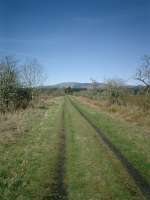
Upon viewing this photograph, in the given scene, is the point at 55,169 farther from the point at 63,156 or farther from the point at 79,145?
the point at 79,145

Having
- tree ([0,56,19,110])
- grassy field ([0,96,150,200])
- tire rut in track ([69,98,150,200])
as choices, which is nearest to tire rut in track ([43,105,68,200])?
grassy field ([0,96,150,200])

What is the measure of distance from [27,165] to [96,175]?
9.34 ft

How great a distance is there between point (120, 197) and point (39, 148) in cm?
611

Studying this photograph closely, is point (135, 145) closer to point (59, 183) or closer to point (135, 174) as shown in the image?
point (135, 174)

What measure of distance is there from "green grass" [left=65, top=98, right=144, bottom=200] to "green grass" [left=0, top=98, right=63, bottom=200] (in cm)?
78

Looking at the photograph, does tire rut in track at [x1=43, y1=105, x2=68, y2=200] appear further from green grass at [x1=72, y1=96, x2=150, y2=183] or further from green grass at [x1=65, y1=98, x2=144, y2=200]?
green grass at [x1=72, y1=96, x2=150, y2=183]

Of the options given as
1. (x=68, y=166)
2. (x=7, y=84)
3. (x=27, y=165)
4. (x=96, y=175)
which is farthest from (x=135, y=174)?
(x=7, y=84)

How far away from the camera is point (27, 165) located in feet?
29.7

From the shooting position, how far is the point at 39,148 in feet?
38.3

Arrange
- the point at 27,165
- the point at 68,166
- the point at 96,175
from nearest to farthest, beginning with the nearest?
1. the point at 96,175
2. the point at 68,166
3. the point at 27,165

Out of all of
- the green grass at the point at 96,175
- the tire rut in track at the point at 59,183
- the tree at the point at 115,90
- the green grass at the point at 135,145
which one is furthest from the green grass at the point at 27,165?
the tree at the point at 115,90

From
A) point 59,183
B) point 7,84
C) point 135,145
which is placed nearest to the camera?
point 59,183

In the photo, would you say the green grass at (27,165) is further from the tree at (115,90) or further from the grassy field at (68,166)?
the tree at (115,90)

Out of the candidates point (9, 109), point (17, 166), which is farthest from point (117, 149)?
point (9, 109)
